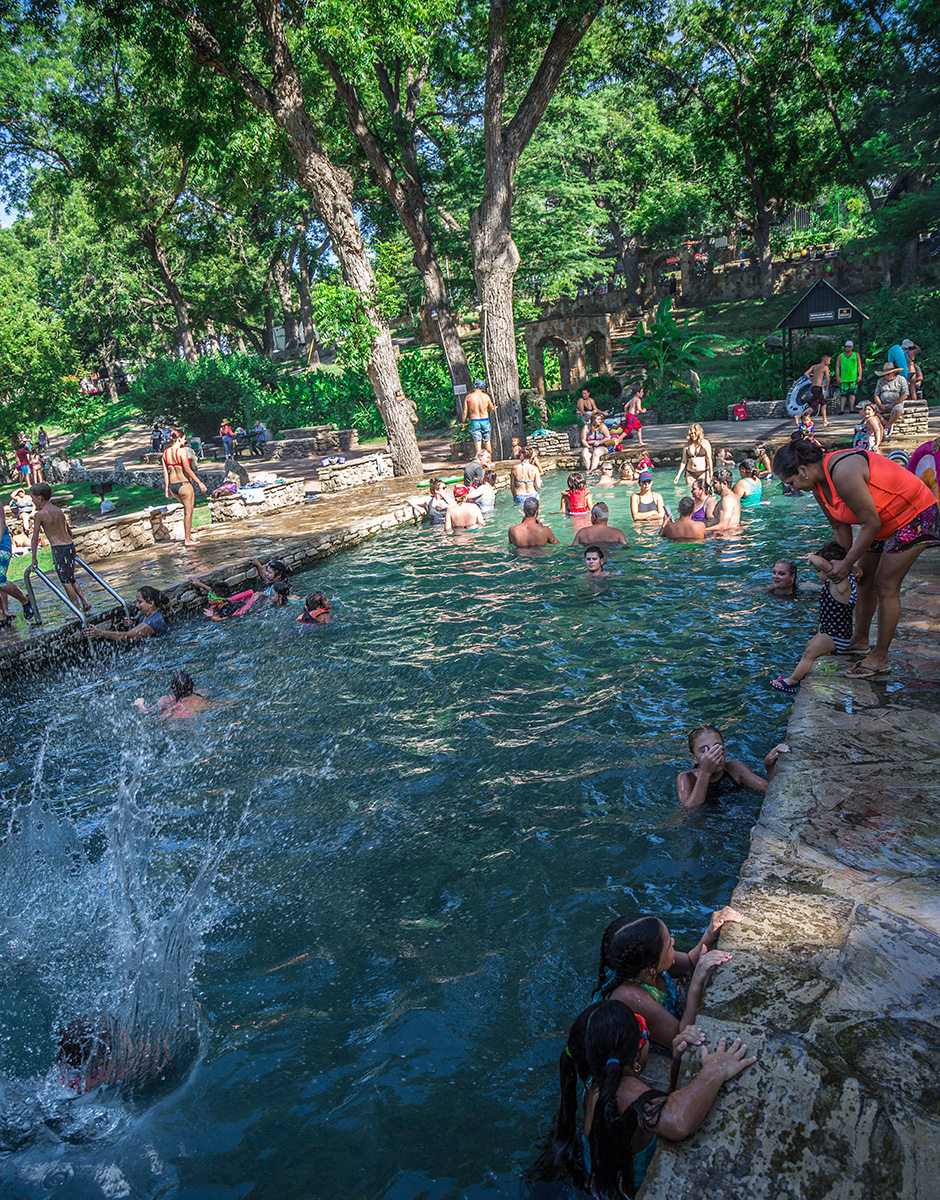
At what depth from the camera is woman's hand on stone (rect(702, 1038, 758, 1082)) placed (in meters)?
2.64

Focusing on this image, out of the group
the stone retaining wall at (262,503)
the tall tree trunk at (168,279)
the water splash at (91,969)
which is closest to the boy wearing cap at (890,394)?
the stone retaining wall at (262,503)

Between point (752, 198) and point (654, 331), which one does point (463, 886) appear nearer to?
point (654, 331)

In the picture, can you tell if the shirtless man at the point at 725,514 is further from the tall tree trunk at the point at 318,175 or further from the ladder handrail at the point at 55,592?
the tall tree trunk at the point at 318,175

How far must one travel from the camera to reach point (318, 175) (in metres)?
17.4

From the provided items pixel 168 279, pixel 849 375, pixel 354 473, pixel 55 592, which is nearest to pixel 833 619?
pixel 55 592

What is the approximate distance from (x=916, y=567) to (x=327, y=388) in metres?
28.8

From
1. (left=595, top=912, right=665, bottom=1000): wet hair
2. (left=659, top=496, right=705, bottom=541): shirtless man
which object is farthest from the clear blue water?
(left=659, top=496, right=705, bottom=541): shirtless man

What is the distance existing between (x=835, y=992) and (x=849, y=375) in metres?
19.1

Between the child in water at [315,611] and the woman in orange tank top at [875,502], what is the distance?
6.33 meters

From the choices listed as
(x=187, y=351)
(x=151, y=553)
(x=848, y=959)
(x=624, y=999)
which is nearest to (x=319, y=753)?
(x=624, y=999)

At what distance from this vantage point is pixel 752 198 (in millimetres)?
36125

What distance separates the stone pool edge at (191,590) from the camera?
9.39m

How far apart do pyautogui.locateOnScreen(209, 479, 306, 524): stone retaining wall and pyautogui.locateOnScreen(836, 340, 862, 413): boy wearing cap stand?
43.5 feet

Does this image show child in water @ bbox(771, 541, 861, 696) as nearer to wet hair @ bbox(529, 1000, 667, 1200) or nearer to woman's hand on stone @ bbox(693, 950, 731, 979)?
woman's hand on stone @ bbox(693, 950, 731, 979)
